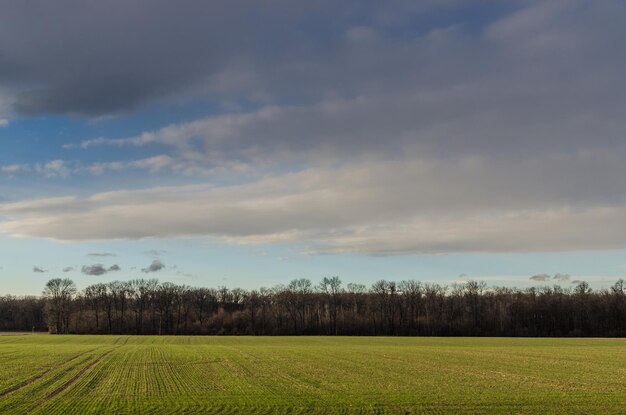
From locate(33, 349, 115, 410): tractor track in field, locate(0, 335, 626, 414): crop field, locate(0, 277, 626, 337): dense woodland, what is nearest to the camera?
locate(0, 335, 626, 414): crop field

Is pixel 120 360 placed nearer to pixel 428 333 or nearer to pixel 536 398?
pixel 536 398

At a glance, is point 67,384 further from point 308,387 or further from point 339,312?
point 339,312

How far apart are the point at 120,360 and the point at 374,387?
30255 millimetres

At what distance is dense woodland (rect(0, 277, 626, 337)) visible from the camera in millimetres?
157000

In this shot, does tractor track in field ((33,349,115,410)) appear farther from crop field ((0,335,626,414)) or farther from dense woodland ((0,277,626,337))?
dense woodland ((0,277,626,337))

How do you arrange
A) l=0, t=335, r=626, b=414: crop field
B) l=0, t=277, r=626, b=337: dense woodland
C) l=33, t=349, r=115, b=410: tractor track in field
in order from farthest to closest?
l=0, t=277, r=626, b=337: dense woodland → l=33, t=349, r=115, b=410: tractor track in field → l=0, t=335, r=626, b=414: crop field

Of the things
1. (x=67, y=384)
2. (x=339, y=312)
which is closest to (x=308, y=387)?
(x=67, y=384)

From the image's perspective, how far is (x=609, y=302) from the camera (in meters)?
167

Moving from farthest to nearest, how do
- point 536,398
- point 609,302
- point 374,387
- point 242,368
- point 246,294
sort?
point 246,294, point 609,302, point 242,368, point 374,387, point 536,398

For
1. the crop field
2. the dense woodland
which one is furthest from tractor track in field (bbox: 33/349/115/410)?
the dense woodland

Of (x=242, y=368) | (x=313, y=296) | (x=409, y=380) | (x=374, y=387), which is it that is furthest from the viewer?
(x=313, y=296)

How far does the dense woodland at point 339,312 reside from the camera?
157000mm

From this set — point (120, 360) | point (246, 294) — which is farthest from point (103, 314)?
point (120, 360)

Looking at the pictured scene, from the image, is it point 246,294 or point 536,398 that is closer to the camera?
point 536,398
